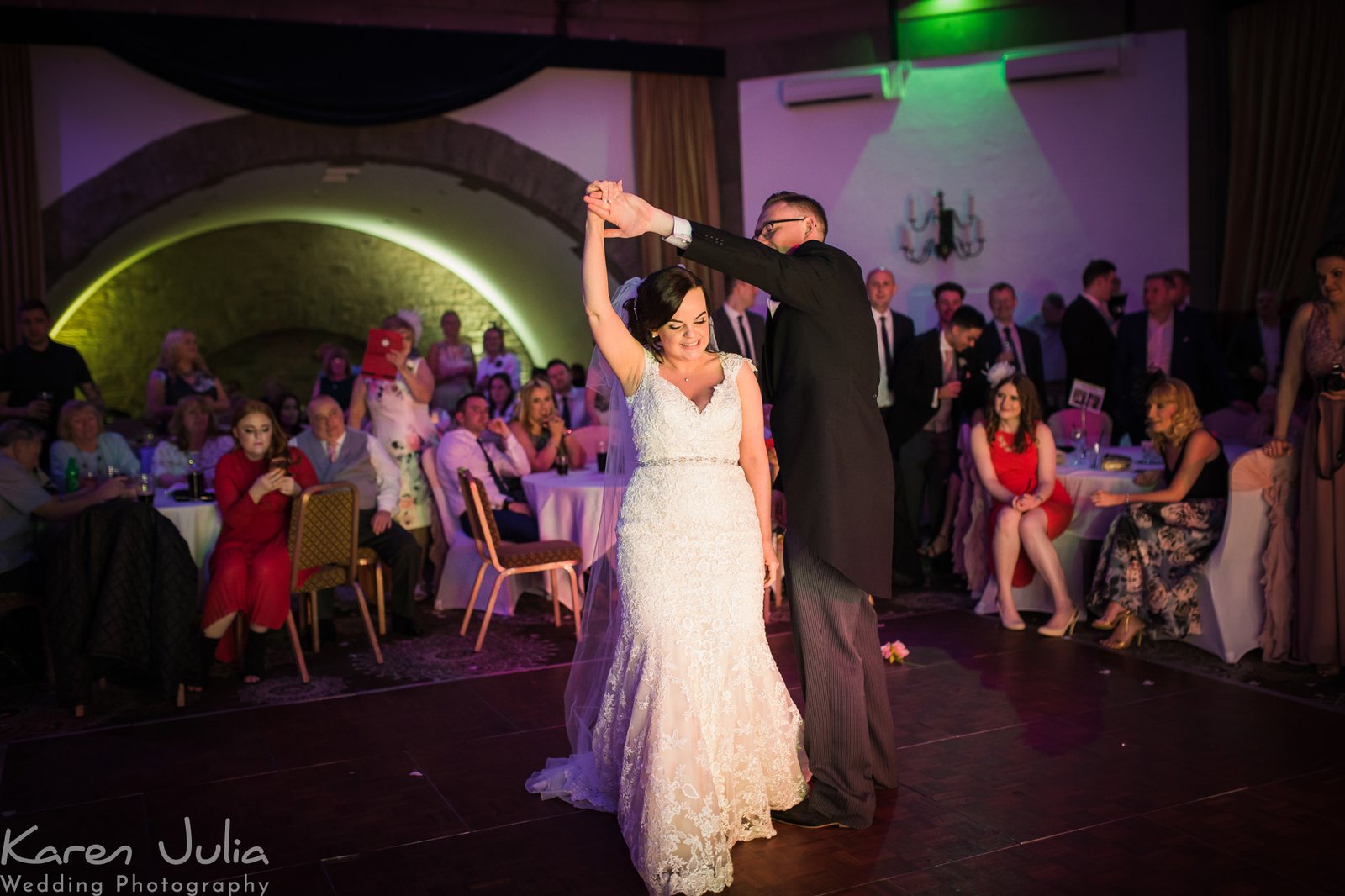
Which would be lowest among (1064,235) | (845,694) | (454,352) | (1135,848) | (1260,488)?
(1135,848)

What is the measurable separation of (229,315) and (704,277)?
6.69m

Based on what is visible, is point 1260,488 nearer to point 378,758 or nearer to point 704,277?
point 378,758

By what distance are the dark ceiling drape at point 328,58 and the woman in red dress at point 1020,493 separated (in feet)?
15.9

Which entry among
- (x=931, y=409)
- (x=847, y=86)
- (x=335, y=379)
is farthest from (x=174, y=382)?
(x=847, y=86)

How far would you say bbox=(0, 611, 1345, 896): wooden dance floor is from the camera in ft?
10.3

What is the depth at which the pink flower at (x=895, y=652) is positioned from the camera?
16.8 ft

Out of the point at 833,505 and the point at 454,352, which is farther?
the point at 454,352

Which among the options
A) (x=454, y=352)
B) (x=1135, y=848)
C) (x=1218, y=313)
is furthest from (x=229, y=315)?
(x=1135, y=848)

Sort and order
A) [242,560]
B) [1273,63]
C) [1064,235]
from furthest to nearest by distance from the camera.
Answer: [1064,235]
[1273,63]
[242,560]

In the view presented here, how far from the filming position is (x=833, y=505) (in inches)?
130

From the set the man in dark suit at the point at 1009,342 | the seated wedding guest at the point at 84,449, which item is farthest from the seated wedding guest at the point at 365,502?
the man in dark suit at the point at 1009,342

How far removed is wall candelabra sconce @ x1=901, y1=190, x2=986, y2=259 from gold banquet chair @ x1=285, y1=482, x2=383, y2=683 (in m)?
5.50

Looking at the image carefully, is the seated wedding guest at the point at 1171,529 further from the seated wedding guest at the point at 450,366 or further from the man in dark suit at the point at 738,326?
the seated wedding guest at the point at 450,366

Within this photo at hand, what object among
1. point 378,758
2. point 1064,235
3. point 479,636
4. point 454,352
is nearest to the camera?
point 378,758
